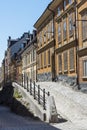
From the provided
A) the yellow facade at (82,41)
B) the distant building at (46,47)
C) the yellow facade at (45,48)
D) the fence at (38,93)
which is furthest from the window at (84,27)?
the yellow facade at (45,48)

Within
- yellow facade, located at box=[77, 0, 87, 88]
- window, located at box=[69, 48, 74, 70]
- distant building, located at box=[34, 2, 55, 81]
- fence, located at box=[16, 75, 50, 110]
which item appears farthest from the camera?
distant building, located at box=[34, 2, 55, 81]

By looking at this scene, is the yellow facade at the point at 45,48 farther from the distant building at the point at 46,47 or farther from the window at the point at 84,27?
the window at the point at 84,27

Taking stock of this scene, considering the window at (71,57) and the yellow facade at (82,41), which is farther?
the window at (71,57)

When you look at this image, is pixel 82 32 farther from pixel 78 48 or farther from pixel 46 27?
pixel 46 27

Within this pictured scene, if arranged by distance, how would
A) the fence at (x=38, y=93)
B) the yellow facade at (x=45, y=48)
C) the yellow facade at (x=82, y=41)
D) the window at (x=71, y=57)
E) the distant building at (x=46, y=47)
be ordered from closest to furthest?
the fence at (x=38, y=93), the yellow facade at (x=82, y=41), the window at (x=71, y=57), the distant building at (x=46, y=47), the yellow facade at (x=45, y=48)

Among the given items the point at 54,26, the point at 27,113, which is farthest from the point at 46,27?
the point at 27,113

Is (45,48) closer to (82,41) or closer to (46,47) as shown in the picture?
(46,47)

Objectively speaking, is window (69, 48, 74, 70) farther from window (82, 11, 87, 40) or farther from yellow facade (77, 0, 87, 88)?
window (82, 11, 87, 40)

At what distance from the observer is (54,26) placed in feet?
130

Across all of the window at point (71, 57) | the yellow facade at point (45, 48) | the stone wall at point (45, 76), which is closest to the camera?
the window at point (71, 57)

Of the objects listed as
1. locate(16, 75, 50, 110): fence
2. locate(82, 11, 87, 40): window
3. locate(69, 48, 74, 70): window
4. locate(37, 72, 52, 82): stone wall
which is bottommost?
locate(16, 75, 50, 110): fence

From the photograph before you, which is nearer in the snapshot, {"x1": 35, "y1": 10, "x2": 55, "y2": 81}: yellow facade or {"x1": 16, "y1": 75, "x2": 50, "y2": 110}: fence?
{"x1": 16, "y1": 75, "x2": 50, "y2": 110}: fence

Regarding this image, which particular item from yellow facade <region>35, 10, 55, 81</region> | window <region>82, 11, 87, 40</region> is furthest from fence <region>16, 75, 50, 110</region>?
yellow facade <region>35, 10, 55, 81</region>

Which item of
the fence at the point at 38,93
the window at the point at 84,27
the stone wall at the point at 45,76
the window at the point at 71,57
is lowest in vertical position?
the fence at the point at 38,93
